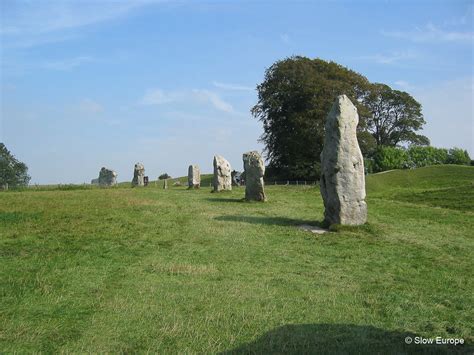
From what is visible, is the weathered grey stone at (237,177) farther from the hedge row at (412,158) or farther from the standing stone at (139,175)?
the hedge row at (412,158)

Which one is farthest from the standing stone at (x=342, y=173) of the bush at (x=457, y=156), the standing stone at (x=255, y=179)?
the bush at (x=457, y=156)

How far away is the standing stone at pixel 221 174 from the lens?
1390 inches

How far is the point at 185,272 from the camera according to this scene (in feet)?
36.3

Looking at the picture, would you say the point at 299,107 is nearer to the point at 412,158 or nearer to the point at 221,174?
the point at 221,174

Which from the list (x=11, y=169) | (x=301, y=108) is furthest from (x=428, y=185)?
(x=11, y=169)

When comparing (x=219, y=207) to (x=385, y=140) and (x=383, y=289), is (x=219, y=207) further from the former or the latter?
(x=385, y=140)

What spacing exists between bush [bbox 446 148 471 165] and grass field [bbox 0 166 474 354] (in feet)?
207

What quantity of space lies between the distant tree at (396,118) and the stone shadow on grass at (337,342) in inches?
2899

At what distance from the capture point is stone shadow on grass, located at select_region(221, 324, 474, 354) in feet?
22.8

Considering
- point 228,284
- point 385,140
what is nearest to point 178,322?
point 228,284

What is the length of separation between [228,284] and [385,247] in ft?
21.5

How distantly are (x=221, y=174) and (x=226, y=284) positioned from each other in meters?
25.5

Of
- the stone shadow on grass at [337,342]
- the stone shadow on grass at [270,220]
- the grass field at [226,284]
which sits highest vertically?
the stone shadow on grass at [270,220]

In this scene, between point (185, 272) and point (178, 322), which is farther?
point (185, 272)
